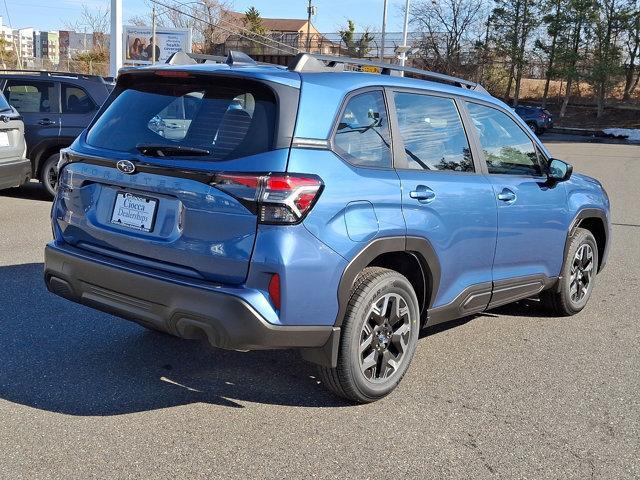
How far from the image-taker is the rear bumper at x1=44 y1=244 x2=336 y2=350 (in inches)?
131

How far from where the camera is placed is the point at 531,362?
15.8 ft

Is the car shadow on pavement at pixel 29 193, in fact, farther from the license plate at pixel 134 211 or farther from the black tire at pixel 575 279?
the black tire at pixel 575 279

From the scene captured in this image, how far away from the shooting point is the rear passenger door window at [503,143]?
483 centimetres

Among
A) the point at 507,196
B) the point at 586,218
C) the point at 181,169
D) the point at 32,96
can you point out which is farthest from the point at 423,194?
the point at 32,96

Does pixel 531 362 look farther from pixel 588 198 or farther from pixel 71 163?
pixel 71 163

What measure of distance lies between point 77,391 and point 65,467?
0.83 m

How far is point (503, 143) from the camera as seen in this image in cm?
505

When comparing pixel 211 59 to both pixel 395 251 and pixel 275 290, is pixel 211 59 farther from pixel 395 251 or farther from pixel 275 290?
pixel 275 290

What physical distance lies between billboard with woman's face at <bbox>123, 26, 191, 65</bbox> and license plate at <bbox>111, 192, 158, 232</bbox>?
1616 inches

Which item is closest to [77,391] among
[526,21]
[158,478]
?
[158,478]

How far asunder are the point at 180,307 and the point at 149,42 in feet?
145

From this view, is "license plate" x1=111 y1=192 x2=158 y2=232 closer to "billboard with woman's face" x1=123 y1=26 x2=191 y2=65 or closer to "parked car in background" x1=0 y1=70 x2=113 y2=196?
"parked car in background" x1=0 y1=70 x2=113 y2=196

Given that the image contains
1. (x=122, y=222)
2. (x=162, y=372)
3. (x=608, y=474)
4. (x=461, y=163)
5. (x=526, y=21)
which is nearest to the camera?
(x=608, y=474)

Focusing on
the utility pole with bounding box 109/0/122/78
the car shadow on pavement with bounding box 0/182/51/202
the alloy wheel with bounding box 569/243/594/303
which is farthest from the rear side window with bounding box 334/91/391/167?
the utility pole with bounding box 109/0/122/78
